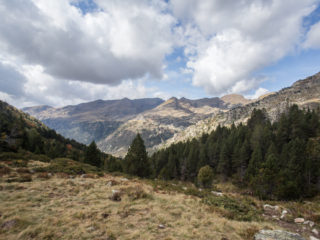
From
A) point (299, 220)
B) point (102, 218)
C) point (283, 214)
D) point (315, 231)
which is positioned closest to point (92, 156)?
point (102, 218)

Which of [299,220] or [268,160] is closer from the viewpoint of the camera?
[299,220]

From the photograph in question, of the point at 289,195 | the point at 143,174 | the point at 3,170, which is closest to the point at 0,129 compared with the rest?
the point at 3,170

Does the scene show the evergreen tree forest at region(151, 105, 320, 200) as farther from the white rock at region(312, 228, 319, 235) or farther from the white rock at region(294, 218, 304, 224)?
the white rock at region(312, 228, 319, 235)

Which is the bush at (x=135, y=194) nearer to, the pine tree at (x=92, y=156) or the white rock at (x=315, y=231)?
the white rock at (x=315, y=231)

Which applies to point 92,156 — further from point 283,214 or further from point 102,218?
point 283,214

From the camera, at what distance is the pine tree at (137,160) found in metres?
41.7

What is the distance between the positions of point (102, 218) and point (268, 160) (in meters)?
37.6

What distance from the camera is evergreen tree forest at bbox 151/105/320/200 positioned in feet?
115

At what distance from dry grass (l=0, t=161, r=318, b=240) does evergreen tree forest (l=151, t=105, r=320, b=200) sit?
29028 millimetres

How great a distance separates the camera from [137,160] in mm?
41969

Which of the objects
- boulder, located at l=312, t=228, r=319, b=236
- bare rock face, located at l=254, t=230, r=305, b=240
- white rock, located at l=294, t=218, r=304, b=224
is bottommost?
white rock, located at l=294, t=218, r=304, b=224

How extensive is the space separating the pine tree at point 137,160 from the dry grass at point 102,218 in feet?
88.4

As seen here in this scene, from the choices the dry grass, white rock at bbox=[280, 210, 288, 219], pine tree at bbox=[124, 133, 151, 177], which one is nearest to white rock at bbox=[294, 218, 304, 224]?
white rock at bbox=[280, 210, 288, 219]

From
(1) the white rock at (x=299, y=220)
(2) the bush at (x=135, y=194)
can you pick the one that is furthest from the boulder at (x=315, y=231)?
(2) the bush at (x=135, y=194)
